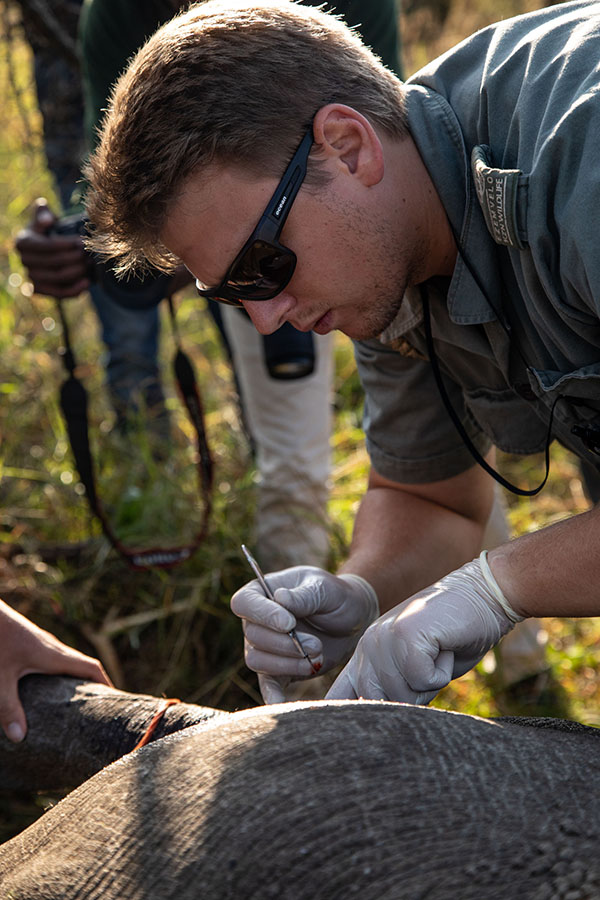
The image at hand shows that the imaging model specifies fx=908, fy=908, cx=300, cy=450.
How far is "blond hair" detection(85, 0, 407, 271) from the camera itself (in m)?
1.51

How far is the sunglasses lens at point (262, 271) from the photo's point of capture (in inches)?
61.6

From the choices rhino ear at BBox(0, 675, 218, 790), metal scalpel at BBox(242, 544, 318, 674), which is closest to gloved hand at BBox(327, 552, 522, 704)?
metal scalpel at BBox(242, 544, 318, 674)

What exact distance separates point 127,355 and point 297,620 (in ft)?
6.86

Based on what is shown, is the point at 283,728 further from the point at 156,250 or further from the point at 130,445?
the point at 130,445

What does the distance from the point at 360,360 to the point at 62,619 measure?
1336mm

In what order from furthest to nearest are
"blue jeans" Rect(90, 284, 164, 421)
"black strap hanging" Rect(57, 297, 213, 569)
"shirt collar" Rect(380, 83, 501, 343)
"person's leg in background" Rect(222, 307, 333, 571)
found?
"blue jeans" Rect(90, 284, 164, 421)
"person's leg in background" Rect(222, 307, 333, 571)
"black strap hanging" Rect(57, 297, 213, 569)
"shirt collar" Rect(380, 83, 501, 343)

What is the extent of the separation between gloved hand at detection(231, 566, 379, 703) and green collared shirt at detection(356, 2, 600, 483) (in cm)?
39

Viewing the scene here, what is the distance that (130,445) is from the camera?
353cm

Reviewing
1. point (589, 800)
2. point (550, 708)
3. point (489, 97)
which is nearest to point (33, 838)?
point (589, 800)

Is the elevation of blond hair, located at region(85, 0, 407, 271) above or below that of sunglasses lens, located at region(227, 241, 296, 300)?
above

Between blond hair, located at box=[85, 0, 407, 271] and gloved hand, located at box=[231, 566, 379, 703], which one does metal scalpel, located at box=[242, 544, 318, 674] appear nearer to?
gloved hand, located at box=[231, 566, 379, 703]

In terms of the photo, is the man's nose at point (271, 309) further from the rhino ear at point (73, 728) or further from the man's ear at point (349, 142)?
the rhino ear at point (73, 728)

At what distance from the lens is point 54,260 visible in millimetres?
2740

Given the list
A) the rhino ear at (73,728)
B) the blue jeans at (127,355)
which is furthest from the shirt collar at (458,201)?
the blue jeans at (127,355)
